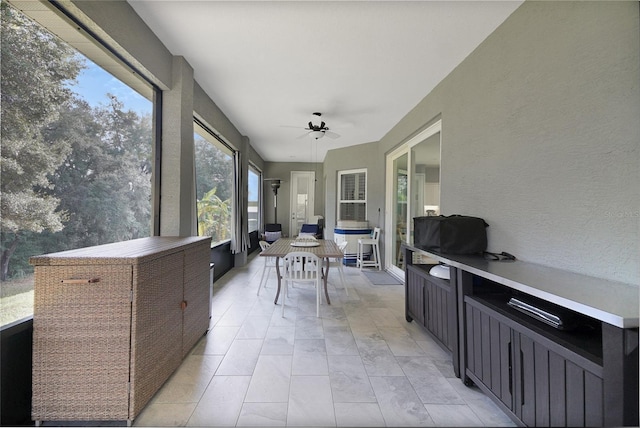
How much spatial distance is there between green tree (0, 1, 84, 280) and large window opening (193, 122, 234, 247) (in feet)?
5.65

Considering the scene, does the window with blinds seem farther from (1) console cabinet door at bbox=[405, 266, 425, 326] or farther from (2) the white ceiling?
(1) console cabinet door at bbox=[405, 266, 425, 326]

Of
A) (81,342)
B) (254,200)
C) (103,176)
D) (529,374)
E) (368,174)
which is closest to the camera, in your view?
(529,374)

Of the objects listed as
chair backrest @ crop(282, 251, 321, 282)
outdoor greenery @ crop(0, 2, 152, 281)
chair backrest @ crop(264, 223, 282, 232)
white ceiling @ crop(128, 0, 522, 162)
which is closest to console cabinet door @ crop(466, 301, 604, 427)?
chair backrest @ crop(282, 251, 321, 282)

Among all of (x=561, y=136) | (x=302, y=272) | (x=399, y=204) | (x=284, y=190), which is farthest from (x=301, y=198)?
(x=561, y=136)

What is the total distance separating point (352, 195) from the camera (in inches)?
236

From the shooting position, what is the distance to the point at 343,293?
142 inches

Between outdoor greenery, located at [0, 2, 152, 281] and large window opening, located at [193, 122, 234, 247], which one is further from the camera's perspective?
large window opening, located at [193, 122, 234, 247]

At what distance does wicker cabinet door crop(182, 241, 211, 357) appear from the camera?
195 cm

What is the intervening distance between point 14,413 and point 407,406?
2022mm

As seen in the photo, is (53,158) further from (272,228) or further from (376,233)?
(272,228)

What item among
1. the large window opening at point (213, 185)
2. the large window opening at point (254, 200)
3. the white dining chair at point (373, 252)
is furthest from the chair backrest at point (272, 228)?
the white dining chair at point (373, 252)

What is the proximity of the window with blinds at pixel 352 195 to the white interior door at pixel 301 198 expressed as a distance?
83.1 inches

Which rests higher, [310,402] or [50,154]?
[50,154]

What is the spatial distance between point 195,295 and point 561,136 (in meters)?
2.76
